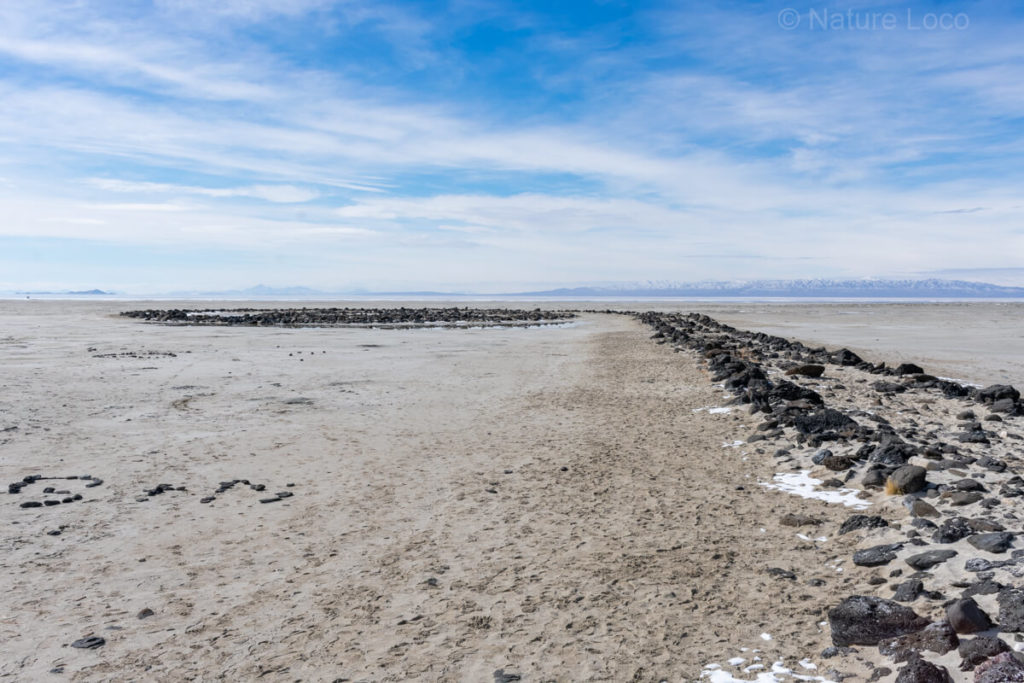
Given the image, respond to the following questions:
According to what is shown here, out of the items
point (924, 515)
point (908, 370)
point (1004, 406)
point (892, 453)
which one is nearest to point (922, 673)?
point (924, 515)

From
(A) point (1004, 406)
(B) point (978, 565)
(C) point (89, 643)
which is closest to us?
(C) point (89, 643)

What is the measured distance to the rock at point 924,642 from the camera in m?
4.57

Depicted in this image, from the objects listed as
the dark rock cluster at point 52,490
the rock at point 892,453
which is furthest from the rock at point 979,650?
the dark rock cluster at point 52,490

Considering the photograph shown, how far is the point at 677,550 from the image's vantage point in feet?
22.6

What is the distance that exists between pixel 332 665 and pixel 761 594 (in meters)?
3.29

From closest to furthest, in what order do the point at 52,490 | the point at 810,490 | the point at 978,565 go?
1. the point at 978,565
2. the point at 810,490
3. the point at 52,490

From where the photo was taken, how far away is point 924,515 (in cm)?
690

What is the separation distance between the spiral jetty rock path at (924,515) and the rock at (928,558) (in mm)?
10

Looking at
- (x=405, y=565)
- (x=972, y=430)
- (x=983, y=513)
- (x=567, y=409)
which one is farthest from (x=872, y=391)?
(x=405, y=565)

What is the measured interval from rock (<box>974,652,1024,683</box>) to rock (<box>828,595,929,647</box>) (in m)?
0.71

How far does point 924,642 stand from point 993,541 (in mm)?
1712

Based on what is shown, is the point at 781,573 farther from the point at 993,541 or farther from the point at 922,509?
the point at 922,509

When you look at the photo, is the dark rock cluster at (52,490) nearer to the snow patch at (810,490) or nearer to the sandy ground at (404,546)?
the sandy ground at (404,546)

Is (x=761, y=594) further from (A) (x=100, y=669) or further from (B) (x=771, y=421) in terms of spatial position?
(B) (x=771, y=421)
